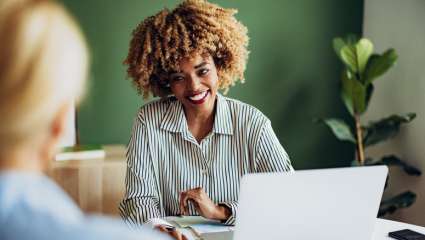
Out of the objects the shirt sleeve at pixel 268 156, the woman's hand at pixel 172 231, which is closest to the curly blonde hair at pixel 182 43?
the shirt sleeve at pixel 268 156

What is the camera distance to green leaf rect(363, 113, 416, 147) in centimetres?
324

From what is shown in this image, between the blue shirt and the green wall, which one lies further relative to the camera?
the green wall

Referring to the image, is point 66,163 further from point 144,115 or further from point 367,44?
point 367,44

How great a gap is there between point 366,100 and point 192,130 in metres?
1.38

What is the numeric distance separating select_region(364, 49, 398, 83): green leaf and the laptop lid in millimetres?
1744

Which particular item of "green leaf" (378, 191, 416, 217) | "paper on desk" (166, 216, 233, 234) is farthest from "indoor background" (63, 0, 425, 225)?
"paper on desk" (166, 216, 233, 234)

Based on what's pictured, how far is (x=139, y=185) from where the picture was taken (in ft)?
6.94

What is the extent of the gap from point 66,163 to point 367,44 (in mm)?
1579

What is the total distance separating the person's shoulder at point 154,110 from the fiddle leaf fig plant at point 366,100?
1.26 metres

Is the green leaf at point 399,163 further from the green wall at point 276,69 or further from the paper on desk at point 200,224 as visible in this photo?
the paper on desk at point 200,224

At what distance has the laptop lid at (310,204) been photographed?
4.69 ft

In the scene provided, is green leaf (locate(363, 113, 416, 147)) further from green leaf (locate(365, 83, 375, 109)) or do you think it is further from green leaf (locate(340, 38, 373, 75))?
green leaf (locate(340, 38, 373, 75))

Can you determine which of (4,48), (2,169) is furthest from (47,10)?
(2,169)

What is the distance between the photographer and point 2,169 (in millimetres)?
684
